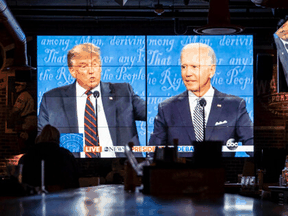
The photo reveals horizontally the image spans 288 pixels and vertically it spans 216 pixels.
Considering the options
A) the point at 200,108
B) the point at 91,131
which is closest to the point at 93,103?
the point at 91,131

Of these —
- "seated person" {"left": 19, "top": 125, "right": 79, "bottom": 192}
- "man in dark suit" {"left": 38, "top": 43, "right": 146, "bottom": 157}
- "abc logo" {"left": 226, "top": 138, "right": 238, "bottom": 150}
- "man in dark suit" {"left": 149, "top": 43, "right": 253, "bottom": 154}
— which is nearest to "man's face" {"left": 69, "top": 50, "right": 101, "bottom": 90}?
"man in dark suit" {"left": 38, "top": 43, "right": 146, "bottom": 157}

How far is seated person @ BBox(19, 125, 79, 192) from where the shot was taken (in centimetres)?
179

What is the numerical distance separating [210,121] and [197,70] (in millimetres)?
932

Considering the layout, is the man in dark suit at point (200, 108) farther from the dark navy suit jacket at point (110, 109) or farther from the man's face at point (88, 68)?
the man's face at point (88, 68)

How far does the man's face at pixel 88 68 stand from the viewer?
24.8 ft

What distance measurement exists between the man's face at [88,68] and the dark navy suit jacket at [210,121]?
1252 mm

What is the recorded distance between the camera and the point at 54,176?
2250 mm

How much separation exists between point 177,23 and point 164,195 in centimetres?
627

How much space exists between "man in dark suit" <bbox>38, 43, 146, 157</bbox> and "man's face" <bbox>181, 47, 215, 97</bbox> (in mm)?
913

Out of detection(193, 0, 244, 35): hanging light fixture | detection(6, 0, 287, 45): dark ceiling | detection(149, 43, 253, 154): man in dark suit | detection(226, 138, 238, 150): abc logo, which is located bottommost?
detection(226, 138, 238, 150): abc logo

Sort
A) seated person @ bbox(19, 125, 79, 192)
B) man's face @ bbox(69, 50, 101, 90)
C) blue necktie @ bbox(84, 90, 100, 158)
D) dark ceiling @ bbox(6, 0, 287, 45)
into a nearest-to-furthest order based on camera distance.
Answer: seated person @ bbox(19, 125, 79, 192) → dark ceiling @ bbox(6, 0, 287, 45) → blue necktie @ bbox(84, 90, 100, 158) → man's face @ bbox(69, 50, 101, 90)

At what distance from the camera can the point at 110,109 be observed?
7.55 m

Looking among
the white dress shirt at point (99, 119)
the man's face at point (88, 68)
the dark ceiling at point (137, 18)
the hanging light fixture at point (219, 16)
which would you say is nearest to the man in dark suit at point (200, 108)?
the dark ceiling at point (137, 18)

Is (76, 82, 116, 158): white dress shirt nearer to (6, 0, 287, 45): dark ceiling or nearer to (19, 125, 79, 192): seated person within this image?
(6, 0, 287, 45): dark ceiling
